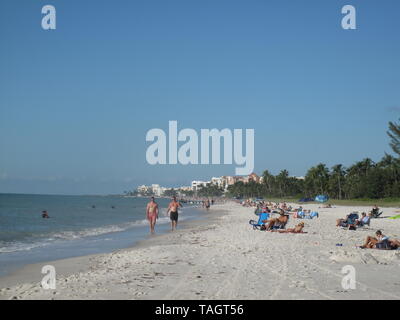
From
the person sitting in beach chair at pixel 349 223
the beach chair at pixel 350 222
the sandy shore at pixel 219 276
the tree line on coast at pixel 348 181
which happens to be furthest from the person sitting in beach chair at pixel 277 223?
the tree line on coast at pixel 348 181

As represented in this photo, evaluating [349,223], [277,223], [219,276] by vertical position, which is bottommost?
[349,223]

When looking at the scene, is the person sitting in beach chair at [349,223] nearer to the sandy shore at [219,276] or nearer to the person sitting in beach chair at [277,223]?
the person sitting in beach chair at [277,223]

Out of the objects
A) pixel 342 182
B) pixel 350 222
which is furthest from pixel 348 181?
pixel 350 222

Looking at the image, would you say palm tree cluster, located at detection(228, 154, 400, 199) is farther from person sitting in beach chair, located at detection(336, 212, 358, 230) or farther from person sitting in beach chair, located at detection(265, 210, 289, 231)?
person sitting in beach chair, located at detection(265, 210, 289, 231)

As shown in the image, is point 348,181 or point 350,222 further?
point 348,181

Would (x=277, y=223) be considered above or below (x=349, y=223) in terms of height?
above

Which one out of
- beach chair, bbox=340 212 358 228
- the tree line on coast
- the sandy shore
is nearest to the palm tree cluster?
the tree line on coast

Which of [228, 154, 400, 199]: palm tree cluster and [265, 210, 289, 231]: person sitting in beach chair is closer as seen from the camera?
[265, 210, 289, 231]: person sitting in beach chair

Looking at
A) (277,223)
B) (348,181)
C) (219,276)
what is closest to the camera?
(219,276)

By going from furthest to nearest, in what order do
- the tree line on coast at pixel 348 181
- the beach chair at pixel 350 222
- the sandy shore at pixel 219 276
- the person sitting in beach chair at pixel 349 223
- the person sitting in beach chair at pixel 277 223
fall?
the tree line on coast at pixel 348 181 < the beach chair at pixel 350 222 < the person sitting in beach chair at pixel 349 223 < the person sitting in beach chair at pixel 277 223 < the sandy shore at pixel 219 276

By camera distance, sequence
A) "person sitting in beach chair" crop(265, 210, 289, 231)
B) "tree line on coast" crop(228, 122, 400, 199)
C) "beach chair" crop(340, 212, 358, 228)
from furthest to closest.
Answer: "tree line on coast" crop(228, 122, 400, 199)
"beach chair" crop(340, 212, 358, 228)
"person sitting in beach chair" crop(265, 210, 289, 231)

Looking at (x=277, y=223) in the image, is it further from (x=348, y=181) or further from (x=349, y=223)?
(x=348, y=181)

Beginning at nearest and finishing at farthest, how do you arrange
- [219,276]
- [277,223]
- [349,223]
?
[219,276] < [277,223] < [349,223]
